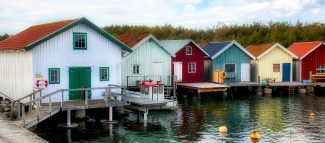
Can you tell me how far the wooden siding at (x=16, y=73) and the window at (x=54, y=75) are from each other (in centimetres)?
116

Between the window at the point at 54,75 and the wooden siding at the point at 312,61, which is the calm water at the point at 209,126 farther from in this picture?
the wooden siding at the point at 312,61

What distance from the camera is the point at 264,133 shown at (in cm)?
2562

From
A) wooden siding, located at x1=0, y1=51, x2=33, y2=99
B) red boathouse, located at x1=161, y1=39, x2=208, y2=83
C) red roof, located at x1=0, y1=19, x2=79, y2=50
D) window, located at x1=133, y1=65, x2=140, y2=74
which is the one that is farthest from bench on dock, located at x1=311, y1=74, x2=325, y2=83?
wooden siding, located at x1=0, y1=51, x2=33, y2=99

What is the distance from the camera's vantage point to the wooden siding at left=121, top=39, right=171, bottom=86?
1614 inches

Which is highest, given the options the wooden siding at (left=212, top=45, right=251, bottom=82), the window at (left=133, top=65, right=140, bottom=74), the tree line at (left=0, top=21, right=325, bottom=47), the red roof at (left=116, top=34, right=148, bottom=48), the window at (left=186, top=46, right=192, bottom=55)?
the tree line at (left=0, top=21, right=325, bottom=47)

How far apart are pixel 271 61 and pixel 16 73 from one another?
29834 mm

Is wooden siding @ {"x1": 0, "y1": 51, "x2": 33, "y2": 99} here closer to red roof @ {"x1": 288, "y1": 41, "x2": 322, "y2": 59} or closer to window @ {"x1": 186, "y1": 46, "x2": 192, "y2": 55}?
window @ {"x1": 186, "y1": 46, "x2": 192, "y2": 55}

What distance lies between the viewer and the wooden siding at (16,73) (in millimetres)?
28141

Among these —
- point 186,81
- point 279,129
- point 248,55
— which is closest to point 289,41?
point 248,55

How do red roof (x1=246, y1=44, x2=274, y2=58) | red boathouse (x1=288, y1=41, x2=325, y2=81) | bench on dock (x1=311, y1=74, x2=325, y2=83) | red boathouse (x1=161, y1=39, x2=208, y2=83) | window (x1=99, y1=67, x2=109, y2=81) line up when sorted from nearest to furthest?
window (x1=99, y1=67, x2=109, y2=81) → red boathouse (x1=161, y1=39, x2=208, y2=83) → red roof (x1=246, y1=44, x2=274, y2=58) → bench on dock (x1=311, y1=74, x2=325, y2=83) → red boathouse (x1=288, y1=41, x2=325, y2=81)

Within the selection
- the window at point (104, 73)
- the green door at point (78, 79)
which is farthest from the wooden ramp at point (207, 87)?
the green door at point (78, 79)

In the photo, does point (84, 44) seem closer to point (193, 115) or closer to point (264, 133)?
point (193, 115)

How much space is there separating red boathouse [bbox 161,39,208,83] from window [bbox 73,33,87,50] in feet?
56.6

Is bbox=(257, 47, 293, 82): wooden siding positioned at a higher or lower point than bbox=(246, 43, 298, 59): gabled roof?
lower
